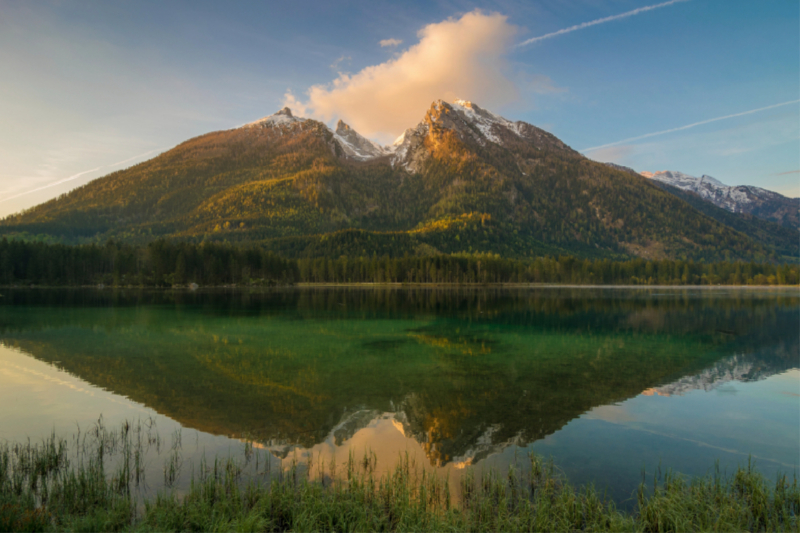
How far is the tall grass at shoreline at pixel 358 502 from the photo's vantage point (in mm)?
8413

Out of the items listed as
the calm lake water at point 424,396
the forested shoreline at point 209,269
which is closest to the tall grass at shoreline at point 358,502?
the calm lake water at point 424,396

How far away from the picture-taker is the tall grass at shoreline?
27.6 ft

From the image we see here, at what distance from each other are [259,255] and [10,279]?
7303 cm

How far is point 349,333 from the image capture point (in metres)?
39.9

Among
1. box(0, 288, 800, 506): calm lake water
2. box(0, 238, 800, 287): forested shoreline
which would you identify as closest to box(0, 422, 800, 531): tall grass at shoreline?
box(0, 288, 800, 506): calm lake water

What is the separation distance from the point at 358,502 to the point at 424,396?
35.4 feet

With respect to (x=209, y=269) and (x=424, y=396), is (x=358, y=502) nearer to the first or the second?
(x=424, y=396)

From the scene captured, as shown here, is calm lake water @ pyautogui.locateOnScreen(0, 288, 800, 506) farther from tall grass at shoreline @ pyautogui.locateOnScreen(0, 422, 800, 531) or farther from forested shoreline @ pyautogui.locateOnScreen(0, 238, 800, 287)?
forested shoreline @ pyautogui.locateOnScreen(0, 238, 800, 287)

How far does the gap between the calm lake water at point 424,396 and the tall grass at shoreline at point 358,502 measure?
0.99 metres

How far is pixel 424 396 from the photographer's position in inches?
773

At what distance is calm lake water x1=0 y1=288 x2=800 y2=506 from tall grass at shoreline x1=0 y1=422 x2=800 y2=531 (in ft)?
3.24

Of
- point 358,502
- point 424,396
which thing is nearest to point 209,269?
point 424,396

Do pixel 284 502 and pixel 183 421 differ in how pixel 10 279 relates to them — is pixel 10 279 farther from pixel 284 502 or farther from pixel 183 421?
pixel 284 502

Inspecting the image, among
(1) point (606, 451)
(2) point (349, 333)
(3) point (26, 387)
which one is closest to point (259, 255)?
Answer: (2) point (349, 333)
